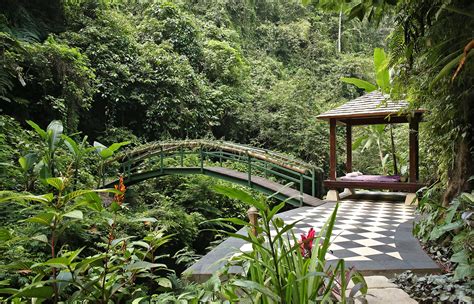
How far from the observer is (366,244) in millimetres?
3387

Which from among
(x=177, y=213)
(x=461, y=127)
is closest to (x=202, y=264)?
(x=461, y=127)

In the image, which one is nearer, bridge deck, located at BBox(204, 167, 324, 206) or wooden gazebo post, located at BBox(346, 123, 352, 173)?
bridge deck, located at BBox(204, 167, 324, 206)

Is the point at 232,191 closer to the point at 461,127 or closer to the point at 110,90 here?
the point at 461,127

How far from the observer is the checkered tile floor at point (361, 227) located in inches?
118

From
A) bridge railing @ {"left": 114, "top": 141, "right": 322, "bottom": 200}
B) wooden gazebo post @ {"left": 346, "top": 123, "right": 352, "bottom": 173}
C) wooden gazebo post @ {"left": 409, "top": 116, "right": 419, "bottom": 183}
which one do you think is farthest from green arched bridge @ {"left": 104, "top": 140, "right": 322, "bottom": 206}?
wooden gazebo post @ {"left": 409, "top": 116, "right": 419, "bottom": 183}

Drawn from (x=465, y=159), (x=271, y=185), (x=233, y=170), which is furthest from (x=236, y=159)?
(x=465, y=159)

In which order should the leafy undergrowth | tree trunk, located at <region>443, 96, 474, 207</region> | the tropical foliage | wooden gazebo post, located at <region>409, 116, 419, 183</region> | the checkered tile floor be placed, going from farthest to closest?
wooden gazebo post, located at <region>409, 116, 419, 183</region>, the checkered tile floor, tree trunk, located at <region>443, 96, 474, 207</region>, the leafy undergrowth, the tropical foliage

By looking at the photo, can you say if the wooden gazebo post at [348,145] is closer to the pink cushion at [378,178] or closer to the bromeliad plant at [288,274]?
the pink cushion at [378,178]

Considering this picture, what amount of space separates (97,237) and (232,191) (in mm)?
3757

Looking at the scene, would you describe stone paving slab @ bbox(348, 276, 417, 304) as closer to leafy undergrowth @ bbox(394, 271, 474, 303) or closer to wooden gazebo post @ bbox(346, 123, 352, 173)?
leafy undergrowth @ bbox(394, 271, 474, 303)

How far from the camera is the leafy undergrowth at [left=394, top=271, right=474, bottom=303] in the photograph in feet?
5.71

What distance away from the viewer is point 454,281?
1.90 m

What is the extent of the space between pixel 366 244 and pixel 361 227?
93 centimetres

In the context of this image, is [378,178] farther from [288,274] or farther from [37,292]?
[37,292]
